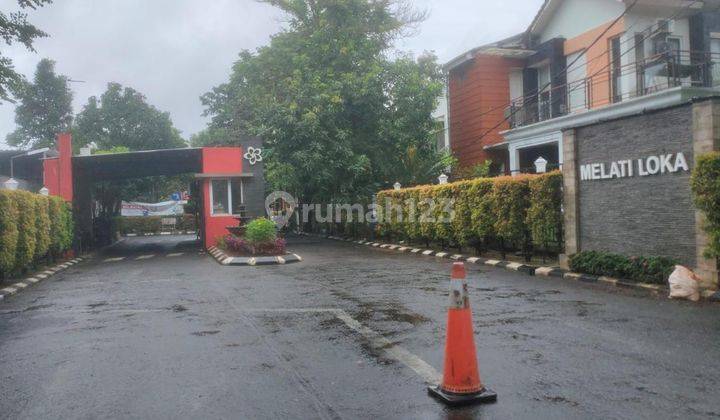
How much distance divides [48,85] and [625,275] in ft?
175

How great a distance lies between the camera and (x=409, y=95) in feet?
89.8

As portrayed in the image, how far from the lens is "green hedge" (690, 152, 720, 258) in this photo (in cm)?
853

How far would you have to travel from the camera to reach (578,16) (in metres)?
21.0

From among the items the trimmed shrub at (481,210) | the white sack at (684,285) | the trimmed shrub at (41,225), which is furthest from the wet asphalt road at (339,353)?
the trimmed shrub at (41,225)

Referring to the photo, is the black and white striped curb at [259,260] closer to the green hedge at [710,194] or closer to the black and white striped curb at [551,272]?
the black and white striped curb at [551,272]

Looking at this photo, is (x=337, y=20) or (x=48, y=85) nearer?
(x=337, y=20)

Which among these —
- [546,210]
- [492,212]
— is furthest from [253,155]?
[546,210]

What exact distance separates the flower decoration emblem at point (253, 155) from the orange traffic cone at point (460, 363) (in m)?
20.7

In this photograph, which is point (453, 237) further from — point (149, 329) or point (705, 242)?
point (149, 329)

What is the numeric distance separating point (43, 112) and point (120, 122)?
8.75 meters

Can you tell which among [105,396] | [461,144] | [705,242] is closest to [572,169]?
[705,242]

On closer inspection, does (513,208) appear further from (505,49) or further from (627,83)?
(505,49)

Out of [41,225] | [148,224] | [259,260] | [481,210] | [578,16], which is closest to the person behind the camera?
[481,210]

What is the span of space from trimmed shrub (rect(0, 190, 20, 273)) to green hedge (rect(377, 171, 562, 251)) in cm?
1095
